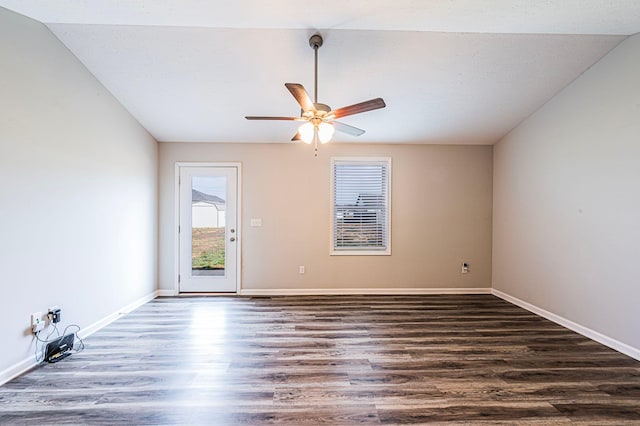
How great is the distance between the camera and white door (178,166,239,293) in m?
4.42

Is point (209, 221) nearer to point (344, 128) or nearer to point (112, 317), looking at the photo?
point (112, 317)

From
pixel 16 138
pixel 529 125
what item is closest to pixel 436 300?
pixel 529 125

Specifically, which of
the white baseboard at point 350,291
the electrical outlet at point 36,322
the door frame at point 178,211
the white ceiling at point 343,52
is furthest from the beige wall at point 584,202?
the electrical outlet at point 36,322

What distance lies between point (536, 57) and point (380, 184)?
2.45m

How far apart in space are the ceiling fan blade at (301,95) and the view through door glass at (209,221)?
263 cm

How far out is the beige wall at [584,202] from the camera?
2596 mm

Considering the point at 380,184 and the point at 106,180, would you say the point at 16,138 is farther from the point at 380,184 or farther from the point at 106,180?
the point at 380,184

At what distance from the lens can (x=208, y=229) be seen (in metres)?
4.44

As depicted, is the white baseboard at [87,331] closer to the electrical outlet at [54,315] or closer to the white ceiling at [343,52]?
the electrical outlet at [54,315]

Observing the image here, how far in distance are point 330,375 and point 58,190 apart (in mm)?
3022

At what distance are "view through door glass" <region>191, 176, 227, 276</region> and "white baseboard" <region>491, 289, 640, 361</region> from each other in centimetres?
452

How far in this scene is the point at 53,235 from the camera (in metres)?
2.55

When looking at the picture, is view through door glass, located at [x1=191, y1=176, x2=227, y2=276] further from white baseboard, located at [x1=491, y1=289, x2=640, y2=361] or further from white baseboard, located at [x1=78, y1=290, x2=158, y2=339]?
white baseboard, located at [x1=491, y1=289, x2=640, y2=361]

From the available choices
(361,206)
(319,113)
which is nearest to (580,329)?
(361,206)
